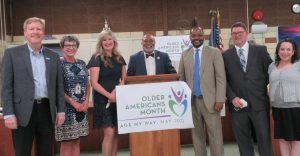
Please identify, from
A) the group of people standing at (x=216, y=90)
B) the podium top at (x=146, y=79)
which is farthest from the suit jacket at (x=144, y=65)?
the podium top at (x=146, y=79)

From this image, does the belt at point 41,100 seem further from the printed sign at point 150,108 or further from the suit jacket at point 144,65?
the suit jacket at point 144,65

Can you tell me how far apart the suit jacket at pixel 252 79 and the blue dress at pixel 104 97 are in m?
1.08

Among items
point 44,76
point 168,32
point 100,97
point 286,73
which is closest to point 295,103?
point 286,73

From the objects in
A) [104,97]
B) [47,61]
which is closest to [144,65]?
[104,97]

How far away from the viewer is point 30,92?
2.75 metres

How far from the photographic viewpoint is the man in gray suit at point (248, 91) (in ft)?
11.4

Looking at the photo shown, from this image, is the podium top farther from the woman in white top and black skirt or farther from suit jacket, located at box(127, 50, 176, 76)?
the woman in white top and black skirt

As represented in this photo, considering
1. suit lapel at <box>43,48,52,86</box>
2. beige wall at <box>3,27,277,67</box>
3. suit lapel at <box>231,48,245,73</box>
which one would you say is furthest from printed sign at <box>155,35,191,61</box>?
suit lapel at <box>43,48,52,86</box>

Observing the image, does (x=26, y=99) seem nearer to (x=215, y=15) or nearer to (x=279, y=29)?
(x=215, y=15)

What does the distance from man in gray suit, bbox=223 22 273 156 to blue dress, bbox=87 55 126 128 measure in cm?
108

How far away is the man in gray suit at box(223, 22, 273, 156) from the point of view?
3463 millimetres

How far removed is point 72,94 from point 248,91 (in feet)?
5.30

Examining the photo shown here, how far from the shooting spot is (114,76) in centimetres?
361

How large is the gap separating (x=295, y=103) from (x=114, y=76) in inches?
65.2
